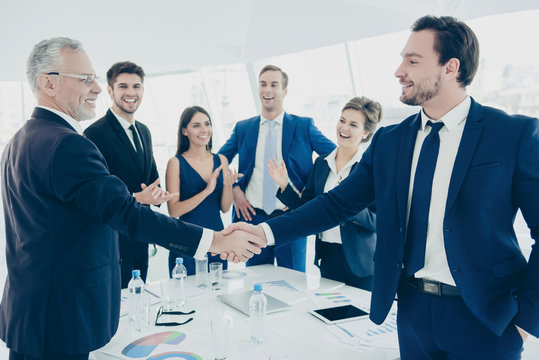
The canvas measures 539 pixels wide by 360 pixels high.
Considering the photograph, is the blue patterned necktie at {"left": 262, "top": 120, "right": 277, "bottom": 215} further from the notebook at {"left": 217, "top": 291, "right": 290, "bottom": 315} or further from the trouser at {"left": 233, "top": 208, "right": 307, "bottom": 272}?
the notebook at {"left": 217, "top": 291, "right": 290, "bottom": 315}

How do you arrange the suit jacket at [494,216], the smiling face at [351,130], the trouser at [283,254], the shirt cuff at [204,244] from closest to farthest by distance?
the suit jacket at [494,216]
the shirt cuff at [204,244]
the smiling face at [351,130]
the trouser at [283,254]

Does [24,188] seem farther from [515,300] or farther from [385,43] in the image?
[385,43]

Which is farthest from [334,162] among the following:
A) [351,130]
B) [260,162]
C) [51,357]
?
[51,357]

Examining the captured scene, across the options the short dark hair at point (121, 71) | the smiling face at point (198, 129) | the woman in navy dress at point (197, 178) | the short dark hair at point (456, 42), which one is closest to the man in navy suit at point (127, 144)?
the short dark hair at point (121, 71)

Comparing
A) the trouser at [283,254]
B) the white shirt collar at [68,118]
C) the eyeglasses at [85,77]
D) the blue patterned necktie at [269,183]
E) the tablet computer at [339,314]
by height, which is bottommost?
the trouser at [283,254]

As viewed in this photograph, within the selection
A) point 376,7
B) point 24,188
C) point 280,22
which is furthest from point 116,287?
point 280,22

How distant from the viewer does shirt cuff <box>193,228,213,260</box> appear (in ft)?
6.54

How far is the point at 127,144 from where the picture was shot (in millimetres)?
3070

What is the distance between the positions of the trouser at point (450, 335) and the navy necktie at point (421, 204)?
0.12m

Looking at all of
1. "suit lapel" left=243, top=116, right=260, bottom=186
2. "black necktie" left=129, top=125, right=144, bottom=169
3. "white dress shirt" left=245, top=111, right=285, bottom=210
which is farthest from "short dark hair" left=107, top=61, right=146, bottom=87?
"white dress shirt" left=245, top=111, right=285, bottom=210

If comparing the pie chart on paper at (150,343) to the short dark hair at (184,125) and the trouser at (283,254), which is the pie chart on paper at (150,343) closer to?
the trouser at (283,254)

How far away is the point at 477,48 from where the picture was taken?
1626 mm

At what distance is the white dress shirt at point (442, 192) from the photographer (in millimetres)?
1519

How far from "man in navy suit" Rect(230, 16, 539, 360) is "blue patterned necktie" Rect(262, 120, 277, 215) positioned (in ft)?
6.16
